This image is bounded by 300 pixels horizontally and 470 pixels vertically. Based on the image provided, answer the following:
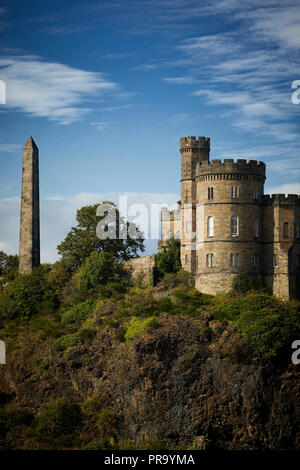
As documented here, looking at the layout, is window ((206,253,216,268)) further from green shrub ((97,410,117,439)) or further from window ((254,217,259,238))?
green shrub ((97,410,117,439))

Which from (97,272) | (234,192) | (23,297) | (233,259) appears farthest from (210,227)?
(23,297)

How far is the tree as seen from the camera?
78875 mm

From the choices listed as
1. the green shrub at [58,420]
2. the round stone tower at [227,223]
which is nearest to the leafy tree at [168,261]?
the round stone tower at [227,223]

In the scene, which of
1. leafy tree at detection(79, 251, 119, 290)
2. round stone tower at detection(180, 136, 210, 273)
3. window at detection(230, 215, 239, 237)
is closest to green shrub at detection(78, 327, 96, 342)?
leafy tree at detection(79, 251, 119, 290)

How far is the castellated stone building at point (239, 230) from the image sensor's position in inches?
2766

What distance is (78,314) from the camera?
232 ft

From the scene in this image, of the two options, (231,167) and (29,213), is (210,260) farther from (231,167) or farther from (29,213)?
(29,213)

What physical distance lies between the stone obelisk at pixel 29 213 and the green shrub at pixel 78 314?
10.5 metres

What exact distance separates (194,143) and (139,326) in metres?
19.3

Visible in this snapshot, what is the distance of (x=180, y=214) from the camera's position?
255 ft
